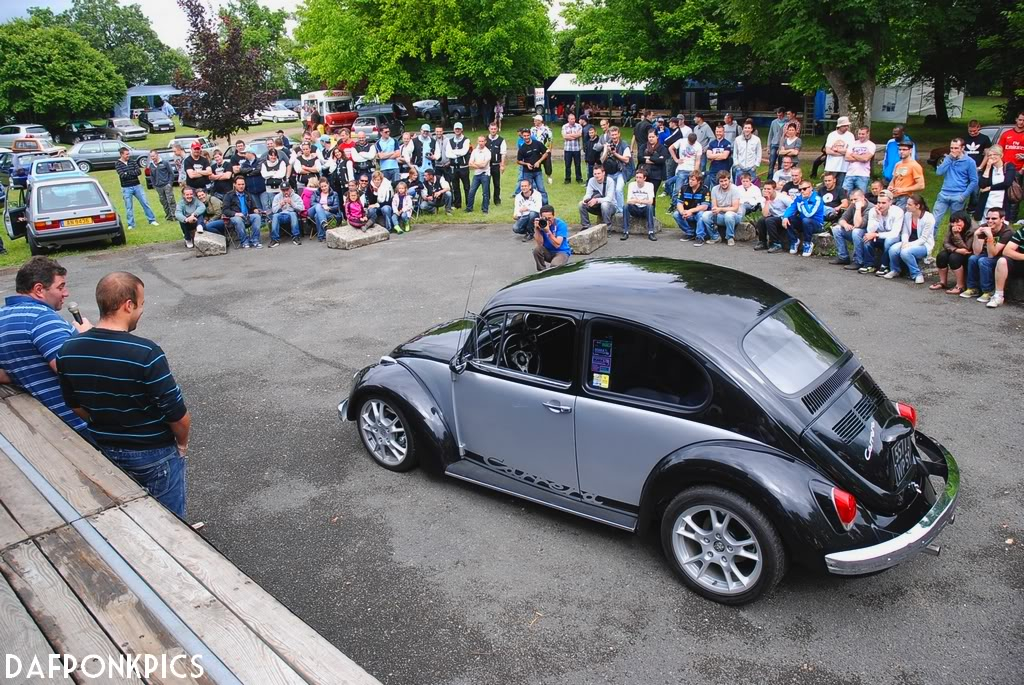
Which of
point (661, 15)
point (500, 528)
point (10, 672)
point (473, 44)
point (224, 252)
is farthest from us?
point (473, 44)

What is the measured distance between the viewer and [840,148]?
13.6m

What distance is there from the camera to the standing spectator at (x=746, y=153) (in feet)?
50.2

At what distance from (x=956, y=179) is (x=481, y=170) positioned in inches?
375

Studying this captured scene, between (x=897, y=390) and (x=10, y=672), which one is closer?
(x=10, y=672)

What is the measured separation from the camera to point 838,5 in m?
16.2

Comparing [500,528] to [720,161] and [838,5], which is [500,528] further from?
[838,5]

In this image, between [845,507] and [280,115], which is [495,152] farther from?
[280,115]

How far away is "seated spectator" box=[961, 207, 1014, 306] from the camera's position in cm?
928

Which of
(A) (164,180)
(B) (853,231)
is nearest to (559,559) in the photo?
(B) (853,231)

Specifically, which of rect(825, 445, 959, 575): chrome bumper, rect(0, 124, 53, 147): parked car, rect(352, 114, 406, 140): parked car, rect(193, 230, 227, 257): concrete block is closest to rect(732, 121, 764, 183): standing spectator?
rect(193, 230, 227, 257): concrete block

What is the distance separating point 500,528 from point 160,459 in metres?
2.36

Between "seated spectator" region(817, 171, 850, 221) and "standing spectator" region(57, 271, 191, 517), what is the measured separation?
436 inches

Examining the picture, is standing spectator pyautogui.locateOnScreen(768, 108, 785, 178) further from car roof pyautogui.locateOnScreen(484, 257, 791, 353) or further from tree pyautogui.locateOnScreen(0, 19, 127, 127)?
tree pyautogui.locateOnScreen(0, 19, 127, 127)

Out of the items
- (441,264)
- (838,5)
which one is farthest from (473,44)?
(441,264)
